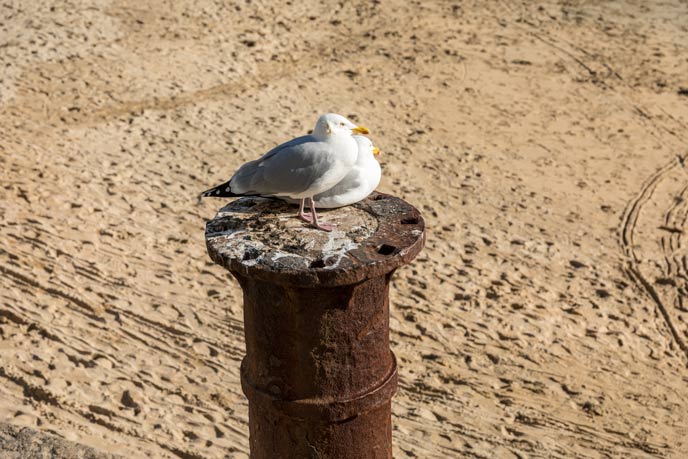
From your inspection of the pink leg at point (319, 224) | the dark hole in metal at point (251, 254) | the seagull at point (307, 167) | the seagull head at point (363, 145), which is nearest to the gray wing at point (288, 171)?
the seagull at point (307, 167)

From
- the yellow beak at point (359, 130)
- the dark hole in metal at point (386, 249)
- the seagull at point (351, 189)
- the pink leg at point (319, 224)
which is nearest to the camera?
the dark hole in metal at point (386, 249)

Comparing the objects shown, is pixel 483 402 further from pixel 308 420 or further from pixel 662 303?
pixel 308 420

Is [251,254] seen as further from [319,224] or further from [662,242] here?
[662,242]

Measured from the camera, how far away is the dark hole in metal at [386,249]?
2.92 metres

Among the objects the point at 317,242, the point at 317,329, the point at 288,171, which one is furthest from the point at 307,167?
the point at 317,329

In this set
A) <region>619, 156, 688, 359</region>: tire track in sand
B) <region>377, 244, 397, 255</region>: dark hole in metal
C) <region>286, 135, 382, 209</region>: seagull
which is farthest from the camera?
<region>619, 156, 688, 359</region>: tire track in sand

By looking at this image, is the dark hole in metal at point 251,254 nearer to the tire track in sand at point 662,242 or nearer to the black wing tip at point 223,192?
the black wing tip at point 223,192

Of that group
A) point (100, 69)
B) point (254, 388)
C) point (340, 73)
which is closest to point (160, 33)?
point (100, 69)

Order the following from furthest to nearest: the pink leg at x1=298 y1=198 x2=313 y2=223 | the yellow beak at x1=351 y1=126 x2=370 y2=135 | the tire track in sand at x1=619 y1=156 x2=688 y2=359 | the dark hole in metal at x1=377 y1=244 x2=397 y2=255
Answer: the tire track in sand at x1=619 y1=156 x2=688 y2=359 → the yellow beak at x1=351 y1=126 x2=370 y2=135 → the pink leg at x1=298 y1=198 x2=313 y2=223 → the dark hole in metal at x1=377 y1=244 x2=397 y2=255

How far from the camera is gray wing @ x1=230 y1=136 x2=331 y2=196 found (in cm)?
340

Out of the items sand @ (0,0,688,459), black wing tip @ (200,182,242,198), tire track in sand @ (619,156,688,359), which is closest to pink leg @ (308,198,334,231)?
black wing tip @ (200,182,242,198)

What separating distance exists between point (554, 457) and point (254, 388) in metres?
2.85

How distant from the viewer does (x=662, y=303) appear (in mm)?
6770

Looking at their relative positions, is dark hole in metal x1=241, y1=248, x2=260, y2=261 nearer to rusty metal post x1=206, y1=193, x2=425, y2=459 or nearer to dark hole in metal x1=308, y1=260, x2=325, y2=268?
rusty metal post x1=206, y1=193, x2=425, y2=459
